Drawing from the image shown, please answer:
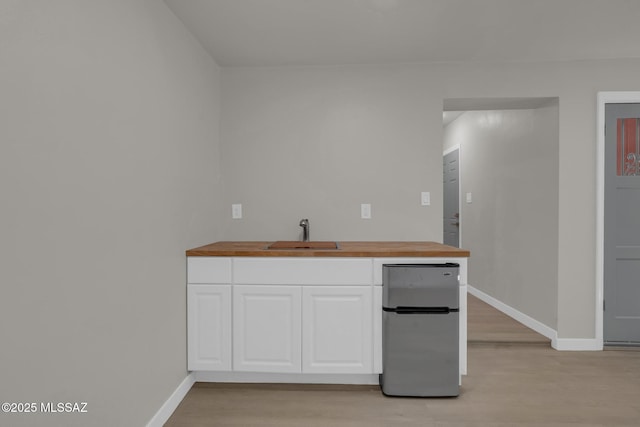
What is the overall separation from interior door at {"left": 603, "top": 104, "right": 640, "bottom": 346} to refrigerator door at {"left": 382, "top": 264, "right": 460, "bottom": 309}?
177 centimetres

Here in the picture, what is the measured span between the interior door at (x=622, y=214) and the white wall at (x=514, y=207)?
0.41 metres

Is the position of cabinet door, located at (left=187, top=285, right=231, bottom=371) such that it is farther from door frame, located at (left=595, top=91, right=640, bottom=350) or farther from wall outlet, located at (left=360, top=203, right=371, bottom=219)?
door frame, located at (left=595, top=91, right=640, bottom=350)

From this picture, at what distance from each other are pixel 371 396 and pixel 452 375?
0.54 m

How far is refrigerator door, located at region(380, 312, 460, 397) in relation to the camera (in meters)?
2.16

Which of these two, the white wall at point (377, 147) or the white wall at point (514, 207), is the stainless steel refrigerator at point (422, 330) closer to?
the white wall at point (377, 147)

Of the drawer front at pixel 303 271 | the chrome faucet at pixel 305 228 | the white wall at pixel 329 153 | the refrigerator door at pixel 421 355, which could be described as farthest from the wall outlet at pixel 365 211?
the refrigerator door at pixel 421 355

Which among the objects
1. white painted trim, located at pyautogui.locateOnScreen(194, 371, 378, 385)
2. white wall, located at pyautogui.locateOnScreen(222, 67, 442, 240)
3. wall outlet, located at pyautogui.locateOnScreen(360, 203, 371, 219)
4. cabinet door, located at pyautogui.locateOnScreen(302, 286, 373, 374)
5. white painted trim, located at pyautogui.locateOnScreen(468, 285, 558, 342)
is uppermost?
white wall, located at pyautogui.locateOnScreen(222, 67, 442, 240)

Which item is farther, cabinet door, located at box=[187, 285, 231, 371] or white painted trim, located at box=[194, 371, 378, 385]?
white painted trim, located at box=[194, 371, 378, 385]

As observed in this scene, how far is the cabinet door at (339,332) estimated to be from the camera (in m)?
2.24

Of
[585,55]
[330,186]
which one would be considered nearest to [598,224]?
[585,55]

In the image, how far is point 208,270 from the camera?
2273mm

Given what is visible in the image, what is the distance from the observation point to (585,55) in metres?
2.81

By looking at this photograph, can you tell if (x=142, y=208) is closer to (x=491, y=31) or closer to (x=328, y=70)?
(x=328, y=70)

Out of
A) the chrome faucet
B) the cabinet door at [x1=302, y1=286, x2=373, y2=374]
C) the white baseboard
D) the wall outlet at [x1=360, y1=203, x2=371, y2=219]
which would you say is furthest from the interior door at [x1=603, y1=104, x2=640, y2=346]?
the chrome faucet
